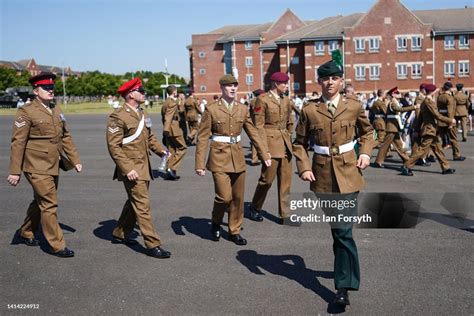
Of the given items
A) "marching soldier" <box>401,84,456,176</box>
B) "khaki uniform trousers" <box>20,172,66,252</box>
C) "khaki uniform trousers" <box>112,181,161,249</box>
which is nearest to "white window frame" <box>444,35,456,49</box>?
"marching soldier" <box>401,84,456,176</box>

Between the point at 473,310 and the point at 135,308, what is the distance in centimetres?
299

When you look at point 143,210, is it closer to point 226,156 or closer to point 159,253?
point 159,253

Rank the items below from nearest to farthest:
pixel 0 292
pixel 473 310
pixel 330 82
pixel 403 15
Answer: pixel 473 310 → pixel 330 82 → pixel 0 292 → pixel 403 15

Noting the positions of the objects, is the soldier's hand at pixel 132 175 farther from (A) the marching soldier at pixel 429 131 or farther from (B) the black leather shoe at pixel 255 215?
(A) the marching soldier at pixel 429 131

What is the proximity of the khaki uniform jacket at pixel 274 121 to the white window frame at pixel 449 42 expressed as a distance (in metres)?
62.5

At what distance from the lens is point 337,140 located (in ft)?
17.1

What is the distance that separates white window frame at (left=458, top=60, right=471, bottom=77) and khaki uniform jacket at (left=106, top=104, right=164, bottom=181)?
216 ft

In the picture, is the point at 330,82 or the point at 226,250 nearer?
the point at 330,82

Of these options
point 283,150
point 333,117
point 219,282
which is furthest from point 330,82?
point 283,150

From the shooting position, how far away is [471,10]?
69.6 m

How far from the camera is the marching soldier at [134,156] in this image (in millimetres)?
6684

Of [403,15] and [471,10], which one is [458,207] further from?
[471,10]

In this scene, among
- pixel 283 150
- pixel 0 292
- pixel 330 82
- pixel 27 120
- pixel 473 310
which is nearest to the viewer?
pixel 473 310

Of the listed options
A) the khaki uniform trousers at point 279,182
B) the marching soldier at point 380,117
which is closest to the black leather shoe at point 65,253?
the khaki uniform trousers at point 279,182
